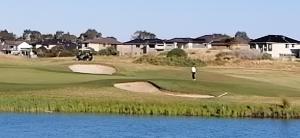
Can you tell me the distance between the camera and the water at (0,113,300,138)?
36.5 metres

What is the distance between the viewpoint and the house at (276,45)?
179812mm

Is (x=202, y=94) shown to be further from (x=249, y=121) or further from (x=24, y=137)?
(x=24, y=137)

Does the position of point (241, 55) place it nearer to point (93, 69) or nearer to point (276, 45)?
point (276, 45)

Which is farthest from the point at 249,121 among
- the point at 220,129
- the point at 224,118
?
the point at 220,129

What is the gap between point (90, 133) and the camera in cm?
3647

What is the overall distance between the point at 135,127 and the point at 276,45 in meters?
146

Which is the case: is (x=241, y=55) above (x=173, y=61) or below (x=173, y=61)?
above

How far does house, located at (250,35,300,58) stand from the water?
137 m

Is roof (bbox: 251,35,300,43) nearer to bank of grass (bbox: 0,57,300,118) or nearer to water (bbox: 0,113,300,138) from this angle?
bank of grass (bbox: 0,57,300,118)

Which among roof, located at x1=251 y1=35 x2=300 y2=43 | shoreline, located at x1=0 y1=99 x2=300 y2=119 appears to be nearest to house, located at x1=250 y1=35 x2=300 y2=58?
roof, located at x1=251 y1=35 x2=300 y2=43

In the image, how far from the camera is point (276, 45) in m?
181

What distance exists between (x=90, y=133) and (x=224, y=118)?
11638 millimetres

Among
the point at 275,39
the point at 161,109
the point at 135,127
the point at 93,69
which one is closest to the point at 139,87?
the point at 161,109

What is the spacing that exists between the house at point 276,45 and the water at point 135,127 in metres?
137
